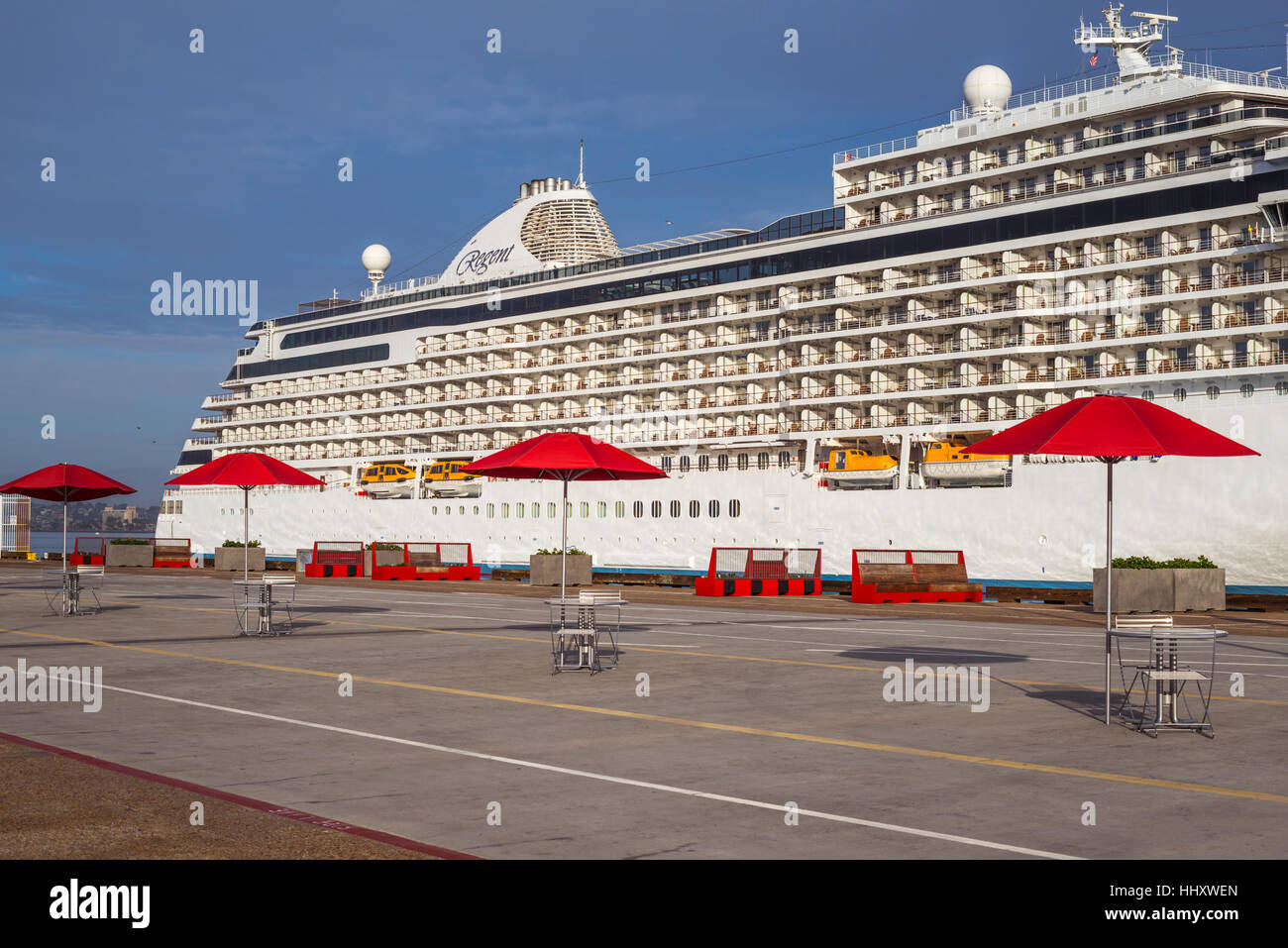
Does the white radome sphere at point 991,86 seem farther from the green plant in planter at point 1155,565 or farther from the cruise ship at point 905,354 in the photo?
the green plant in planter at point 1155,565

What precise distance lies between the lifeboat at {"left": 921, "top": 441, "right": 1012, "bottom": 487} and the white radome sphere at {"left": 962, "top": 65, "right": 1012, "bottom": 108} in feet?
52.2

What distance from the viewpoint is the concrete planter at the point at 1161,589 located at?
25266 mm

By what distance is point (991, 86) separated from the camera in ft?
163

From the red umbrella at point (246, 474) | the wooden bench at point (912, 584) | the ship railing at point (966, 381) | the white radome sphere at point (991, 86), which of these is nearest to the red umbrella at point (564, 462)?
the red umbrella at point (246, 474)

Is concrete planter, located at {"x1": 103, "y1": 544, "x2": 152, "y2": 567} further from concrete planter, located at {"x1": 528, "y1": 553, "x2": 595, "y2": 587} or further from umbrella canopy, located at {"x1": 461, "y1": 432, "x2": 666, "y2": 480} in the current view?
umbrella canopy, located at {"x1": 461, "y1": 432, "x2": 666, "y2": 480}

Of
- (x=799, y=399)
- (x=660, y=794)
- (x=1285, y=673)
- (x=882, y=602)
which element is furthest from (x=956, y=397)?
(x=660, y=794)

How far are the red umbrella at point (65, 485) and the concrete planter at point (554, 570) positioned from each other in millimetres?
12903

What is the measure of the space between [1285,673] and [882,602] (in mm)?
15547

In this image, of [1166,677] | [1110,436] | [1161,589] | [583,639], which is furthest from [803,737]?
[1161,589]

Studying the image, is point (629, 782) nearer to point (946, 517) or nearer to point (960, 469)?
point (946, 517)

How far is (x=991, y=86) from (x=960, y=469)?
1790cm

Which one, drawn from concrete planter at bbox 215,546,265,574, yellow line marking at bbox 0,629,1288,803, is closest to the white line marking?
yellow line marking at bbox 0,629,1288,803

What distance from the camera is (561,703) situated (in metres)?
12.6
